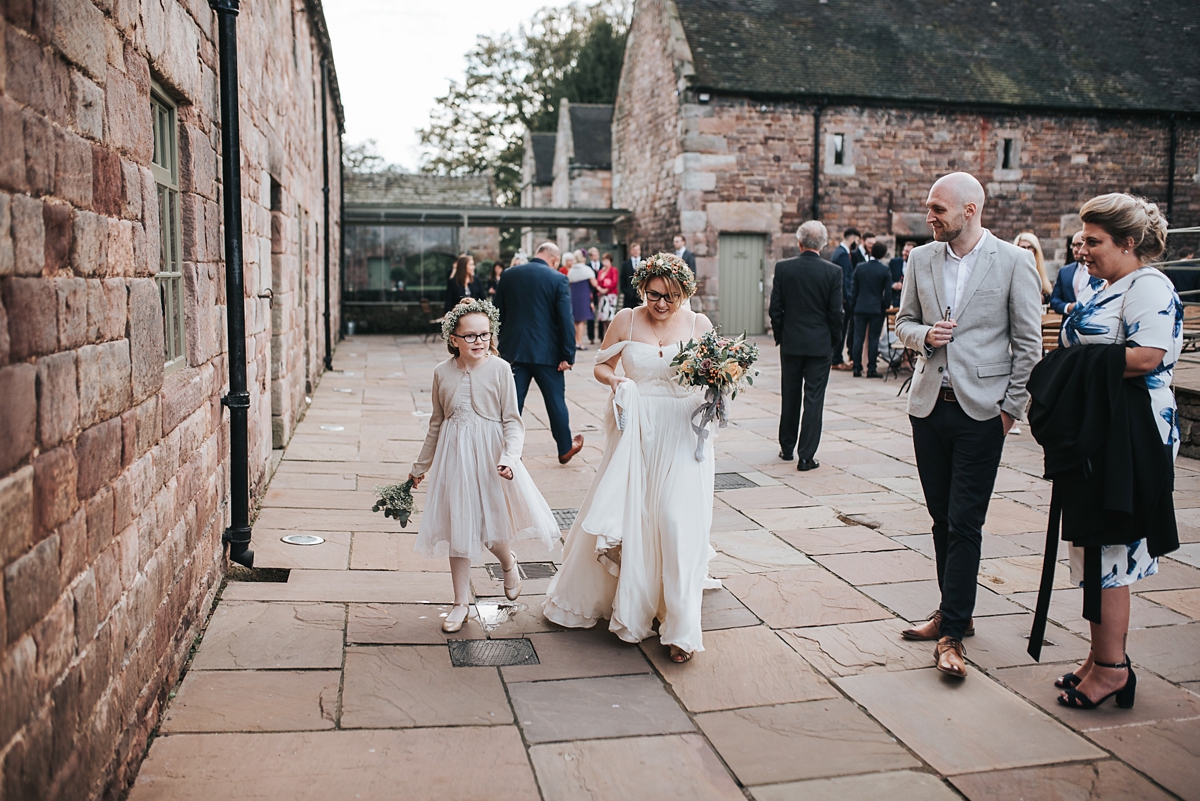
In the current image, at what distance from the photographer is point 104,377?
2.82 metres

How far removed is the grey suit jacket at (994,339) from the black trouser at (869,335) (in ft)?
30.3

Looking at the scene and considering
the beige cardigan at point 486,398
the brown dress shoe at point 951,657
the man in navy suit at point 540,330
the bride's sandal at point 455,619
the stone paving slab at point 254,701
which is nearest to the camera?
the stone paving slab at point 254,701

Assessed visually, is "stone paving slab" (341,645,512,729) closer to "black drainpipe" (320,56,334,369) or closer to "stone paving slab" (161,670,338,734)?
"stone paving slab" (161,670,338,734)

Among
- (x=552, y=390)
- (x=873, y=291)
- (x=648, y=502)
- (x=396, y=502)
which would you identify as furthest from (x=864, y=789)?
(x=873, y=291)

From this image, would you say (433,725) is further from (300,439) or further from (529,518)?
(300,439)

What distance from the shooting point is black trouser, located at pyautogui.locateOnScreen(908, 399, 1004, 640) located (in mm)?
3969

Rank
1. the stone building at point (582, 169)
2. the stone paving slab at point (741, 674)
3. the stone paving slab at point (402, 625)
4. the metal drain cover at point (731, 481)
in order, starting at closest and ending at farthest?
1. the stone paving slab at point (741, 674)
2. the stone paving slab at point (402, 625)
3. the metal drain cover at point (731, 481)
4. the stone building at point (582, 169)

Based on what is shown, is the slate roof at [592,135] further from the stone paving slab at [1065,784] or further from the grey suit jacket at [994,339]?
the stone paving slab at [1065,784]

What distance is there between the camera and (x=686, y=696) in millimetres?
3736

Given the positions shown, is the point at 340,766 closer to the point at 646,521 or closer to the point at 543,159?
the point at 646,521

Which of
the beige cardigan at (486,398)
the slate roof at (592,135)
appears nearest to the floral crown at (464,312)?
the beige cardigan at (486,398)

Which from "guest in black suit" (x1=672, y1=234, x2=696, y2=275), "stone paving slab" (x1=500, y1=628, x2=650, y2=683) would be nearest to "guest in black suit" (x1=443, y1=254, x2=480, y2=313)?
"guest in black suit" (x1=672, y1=234, x2=696, y2=275)

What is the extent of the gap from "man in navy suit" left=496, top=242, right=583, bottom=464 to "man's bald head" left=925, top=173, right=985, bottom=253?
4086 millimetres

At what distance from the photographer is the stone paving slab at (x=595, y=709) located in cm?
344
